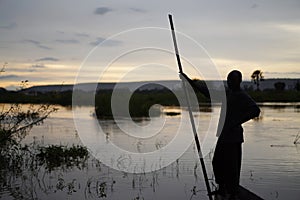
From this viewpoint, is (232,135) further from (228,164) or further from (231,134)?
(228,164)

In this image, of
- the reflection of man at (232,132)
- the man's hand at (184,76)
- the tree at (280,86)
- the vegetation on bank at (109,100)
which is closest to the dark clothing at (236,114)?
the reflection of man at (232,132)

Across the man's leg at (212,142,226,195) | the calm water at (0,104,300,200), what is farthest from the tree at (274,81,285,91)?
the man's leg at (212,142,226,195)

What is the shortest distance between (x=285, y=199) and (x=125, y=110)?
1649 centimetres

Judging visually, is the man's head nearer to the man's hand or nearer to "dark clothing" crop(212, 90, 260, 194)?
"dark clothing" crop(212, 90, 260, 194)

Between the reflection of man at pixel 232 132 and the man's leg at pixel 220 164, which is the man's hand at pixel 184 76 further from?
the man's leg at pixel 220 164

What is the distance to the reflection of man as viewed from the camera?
437cm

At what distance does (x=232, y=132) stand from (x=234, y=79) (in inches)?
21.0

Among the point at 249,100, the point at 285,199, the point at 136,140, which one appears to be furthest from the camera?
the point at 136,140

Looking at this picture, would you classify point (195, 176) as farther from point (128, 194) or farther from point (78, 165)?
point (78, 165)

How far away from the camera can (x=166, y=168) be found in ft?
27.1

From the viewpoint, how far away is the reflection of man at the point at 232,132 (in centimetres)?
437

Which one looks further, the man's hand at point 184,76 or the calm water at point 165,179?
the calm water at point 165,179

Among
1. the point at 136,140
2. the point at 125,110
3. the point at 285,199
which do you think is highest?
the point at 125,110

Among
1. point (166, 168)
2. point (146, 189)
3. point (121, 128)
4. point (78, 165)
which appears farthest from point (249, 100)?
point (121, 128)
